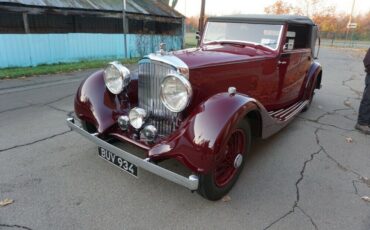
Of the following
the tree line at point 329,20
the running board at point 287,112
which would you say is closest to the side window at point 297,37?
the running board at point 287,112

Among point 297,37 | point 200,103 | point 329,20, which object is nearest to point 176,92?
point 200,103

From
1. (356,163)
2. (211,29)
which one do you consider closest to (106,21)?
(211,29)

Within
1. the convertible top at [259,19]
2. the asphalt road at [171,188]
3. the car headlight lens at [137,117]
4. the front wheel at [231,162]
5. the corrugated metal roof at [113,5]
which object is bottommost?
the asphalt road at [171,188]

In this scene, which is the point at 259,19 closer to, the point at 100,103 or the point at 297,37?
the point at 297,37

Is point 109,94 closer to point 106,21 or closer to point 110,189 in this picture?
point 110,189

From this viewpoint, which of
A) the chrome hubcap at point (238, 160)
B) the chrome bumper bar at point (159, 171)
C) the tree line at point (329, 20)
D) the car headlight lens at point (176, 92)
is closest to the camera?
the chrome bumper bar at point (159, 171)

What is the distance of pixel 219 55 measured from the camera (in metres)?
3.44

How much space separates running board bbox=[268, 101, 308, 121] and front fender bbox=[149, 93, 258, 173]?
1.51 m

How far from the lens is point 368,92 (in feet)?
15.1

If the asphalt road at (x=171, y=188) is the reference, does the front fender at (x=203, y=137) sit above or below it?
above

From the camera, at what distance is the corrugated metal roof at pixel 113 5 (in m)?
10.8

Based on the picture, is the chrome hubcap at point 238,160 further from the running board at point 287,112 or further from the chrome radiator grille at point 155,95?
the running board at point 287,112

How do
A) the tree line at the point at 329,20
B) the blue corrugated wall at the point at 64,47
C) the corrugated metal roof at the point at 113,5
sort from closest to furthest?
1. the blue corrugated wall at the point at 64,47
2. the corrugated metal roof at the point at 113,5
3. the tree line at the point at 329,20

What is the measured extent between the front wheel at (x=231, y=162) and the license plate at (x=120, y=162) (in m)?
0.70
